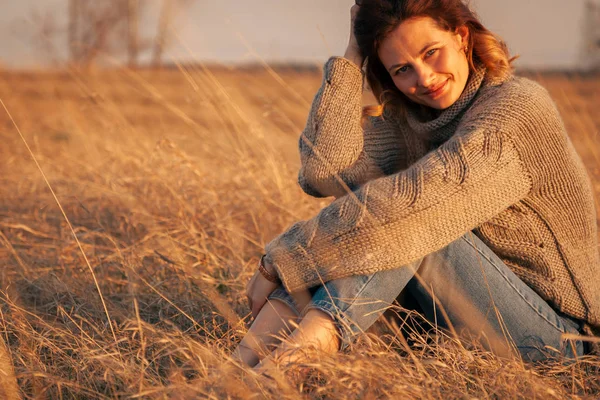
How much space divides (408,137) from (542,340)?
0.80 m

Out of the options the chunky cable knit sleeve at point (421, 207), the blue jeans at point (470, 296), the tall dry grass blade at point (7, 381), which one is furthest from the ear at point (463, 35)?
the tall dry grass blade at point (7, 381)

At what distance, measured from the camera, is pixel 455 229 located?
1.70 metres

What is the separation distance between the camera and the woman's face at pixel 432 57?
1.95m

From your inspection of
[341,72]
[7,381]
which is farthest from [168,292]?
Answer: [341,72]

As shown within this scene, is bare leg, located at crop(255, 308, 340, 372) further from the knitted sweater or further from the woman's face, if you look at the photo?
the woman's face

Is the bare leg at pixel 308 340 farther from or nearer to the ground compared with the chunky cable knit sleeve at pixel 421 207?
nearer to the ground

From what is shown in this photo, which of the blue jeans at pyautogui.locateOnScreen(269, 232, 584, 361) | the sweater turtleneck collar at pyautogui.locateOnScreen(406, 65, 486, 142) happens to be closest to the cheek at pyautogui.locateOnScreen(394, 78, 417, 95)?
the sweater turtleneck collar at pyautogui.locateOnScreen(406, 65, 486, 142)

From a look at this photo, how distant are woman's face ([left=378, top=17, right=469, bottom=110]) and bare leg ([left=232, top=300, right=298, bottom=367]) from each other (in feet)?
2.54

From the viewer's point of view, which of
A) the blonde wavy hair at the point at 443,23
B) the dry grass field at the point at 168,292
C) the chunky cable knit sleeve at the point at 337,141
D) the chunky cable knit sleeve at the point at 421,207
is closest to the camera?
the dry grass field at the point at 168,292

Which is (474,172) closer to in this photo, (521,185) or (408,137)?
(521,185)

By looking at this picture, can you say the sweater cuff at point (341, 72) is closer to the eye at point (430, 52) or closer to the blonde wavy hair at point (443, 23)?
the blonde wavy hair at point (443, 23)

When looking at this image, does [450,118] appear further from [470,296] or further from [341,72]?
[470,296]

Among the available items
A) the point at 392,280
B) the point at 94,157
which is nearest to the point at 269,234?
the point at 392,280

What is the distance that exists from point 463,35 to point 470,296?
79 cm
